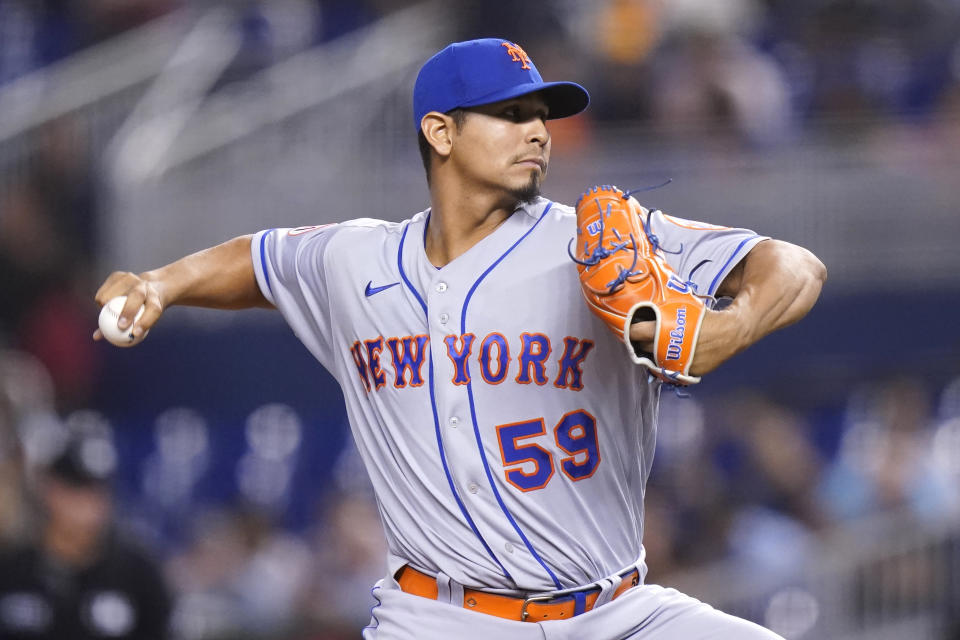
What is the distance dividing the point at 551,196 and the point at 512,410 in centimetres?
510

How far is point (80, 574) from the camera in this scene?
15.6 ft

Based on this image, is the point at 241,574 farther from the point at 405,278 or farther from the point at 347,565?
the point at 405,278

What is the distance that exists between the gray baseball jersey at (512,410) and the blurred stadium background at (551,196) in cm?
331

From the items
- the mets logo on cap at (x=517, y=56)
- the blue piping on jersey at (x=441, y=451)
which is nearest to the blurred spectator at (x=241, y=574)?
the blue piping on jersey at (x=441, y=451)

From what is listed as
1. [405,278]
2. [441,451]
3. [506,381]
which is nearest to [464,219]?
[405,278]

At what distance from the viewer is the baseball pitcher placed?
320cm

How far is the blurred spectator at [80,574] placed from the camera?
4.71m

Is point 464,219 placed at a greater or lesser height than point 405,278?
greater

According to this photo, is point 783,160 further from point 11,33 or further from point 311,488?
point 11,33

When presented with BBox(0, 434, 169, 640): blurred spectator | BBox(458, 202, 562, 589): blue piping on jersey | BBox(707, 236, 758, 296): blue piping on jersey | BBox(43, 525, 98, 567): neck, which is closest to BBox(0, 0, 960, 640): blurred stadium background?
BBox(0, 434, 169, 640): blurred spectator

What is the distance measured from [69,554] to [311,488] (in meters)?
3.16

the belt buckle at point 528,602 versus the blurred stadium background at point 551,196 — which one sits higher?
the blurred stadium background at point 551,196

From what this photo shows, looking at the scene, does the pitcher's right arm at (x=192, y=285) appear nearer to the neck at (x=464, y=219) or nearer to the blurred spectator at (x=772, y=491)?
the neck at (x=464, y=219)

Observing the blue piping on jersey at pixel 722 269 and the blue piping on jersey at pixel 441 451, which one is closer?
the blue piping on jersey at pixel 722 269
